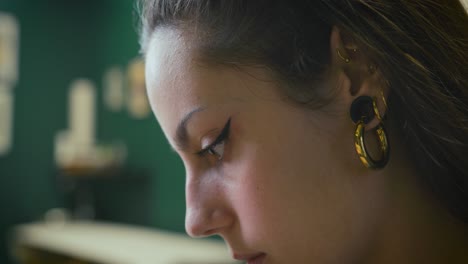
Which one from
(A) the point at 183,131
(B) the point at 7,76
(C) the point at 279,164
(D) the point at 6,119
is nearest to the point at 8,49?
(B) the point at 7,76

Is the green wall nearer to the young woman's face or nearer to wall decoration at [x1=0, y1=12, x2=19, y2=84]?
wall decoration at [x1=0, y1=12, x2=19, y2=84]

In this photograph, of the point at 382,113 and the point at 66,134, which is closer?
the point at 382,113

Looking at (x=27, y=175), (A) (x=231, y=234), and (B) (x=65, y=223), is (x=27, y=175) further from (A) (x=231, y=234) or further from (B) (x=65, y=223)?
(A) (x=231, y=234)

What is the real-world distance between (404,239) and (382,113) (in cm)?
21

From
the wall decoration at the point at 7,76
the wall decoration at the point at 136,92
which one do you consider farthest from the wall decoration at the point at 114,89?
the wall decoration at the point at 7,76

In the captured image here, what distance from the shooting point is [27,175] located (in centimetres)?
474

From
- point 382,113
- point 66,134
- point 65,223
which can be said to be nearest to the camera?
point 382,113

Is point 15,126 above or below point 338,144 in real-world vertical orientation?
above

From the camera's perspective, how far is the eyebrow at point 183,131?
29.3 inches

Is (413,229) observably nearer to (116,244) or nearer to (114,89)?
(116,244)

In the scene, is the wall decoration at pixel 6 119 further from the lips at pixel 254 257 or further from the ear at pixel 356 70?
the ear at pixel 356 70

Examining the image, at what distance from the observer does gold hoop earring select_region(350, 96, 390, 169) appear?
71 cm

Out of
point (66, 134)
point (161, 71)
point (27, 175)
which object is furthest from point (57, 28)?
point (161, 71)

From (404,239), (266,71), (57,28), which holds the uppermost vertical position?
(57,28)
